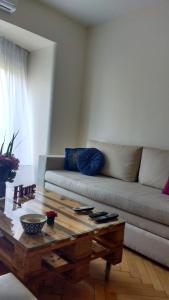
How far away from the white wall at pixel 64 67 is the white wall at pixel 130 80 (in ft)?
0.44

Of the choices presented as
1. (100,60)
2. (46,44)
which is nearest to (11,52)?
(46,44)

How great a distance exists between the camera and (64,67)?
3549 millimetres

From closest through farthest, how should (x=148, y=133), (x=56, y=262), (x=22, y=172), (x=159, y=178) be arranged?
1. (x=56, y=262)
2. (x=159, y=178)
3. (x=148, y=133)
4. (x=22, y=172)

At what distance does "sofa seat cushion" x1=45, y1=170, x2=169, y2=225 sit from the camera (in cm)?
192

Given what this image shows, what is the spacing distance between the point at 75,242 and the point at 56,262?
0.47 ft

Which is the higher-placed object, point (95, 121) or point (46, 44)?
point (46, 44)

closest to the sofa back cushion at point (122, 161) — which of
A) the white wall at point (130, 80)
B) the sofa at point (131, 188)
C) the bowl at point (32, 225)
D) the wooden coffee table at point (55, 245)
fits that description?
the sofa at point (131, 188)

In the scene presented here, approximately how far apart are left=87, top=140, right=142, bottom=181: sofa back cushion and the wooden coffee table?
1.13 metres

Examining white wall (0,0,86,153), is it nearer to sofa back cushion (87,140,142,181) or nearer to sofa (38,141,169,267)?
sofa (38,141,169,267)

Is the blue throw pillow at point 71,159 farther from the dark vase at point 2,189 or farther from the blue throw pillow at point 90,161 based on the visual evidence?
the dark vase at point 2,189

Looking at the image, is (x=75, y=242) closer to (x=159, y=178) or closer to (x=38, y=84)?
(x=159, y=178)

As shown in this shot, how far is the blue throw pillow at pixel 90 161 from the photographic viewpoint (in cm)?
293

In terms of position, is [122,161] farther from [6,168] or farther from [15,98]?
[15,98]

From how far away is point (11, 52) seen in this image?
11.4 feet
